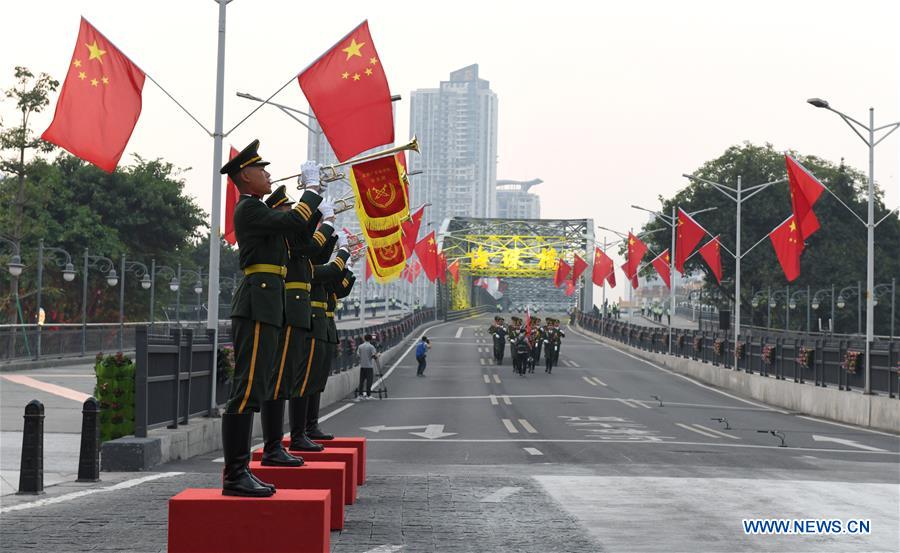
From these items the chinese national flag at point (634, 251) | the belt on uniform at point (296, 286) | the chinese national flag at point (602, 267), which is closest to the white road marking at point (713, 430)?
the belt on uniform at point (296, 286)

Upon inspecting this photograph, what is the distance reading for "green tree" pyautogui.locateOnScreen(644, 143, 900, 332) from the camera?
93812mm

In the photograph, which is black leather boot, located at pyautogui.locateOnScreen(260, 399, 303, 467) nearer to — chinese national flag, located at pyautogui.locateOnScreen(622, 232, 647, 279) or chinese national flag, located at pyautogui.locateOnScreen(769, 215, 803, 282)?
chinese national flag, located at pyautogui.locateOnScreen(769, 215, 803, 282)

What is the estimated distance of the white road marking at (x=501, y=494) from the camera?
490 inches

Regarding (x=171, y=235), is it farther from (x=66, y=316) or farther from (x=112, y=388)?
(x=112, y=388)

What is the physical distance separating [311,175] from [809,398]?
28.1 metres

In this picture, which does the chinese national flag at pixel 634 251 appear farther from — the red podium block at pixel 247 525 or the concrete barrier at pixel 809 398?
the red podium block at pixel 247 525

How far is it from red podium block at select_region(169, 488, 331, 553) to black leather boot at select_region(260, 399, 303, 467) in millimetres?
1789

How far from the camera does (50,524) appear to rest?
10.5 metres

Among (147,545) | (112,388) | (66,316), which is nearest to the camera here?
(147,545)

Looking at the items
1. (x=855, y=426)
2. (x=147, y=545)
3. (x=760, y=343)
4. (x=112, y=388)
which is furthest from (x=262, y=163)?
(x=760, y=343)

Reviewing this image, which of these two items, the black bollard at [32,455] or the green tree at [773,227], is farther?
the green tree at [773,227]

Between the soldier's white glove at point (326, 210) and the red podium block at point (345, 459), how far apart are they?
7.63 feet

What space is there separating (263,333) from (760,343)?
3526cm

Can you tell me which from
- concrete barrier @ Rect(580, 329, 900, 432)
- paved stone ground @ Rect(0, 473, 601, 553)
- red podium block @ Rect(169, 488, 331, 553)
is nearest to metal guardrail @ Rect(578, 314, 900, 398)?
concrete barrier @ Rect(580, 329, 900, 432)
